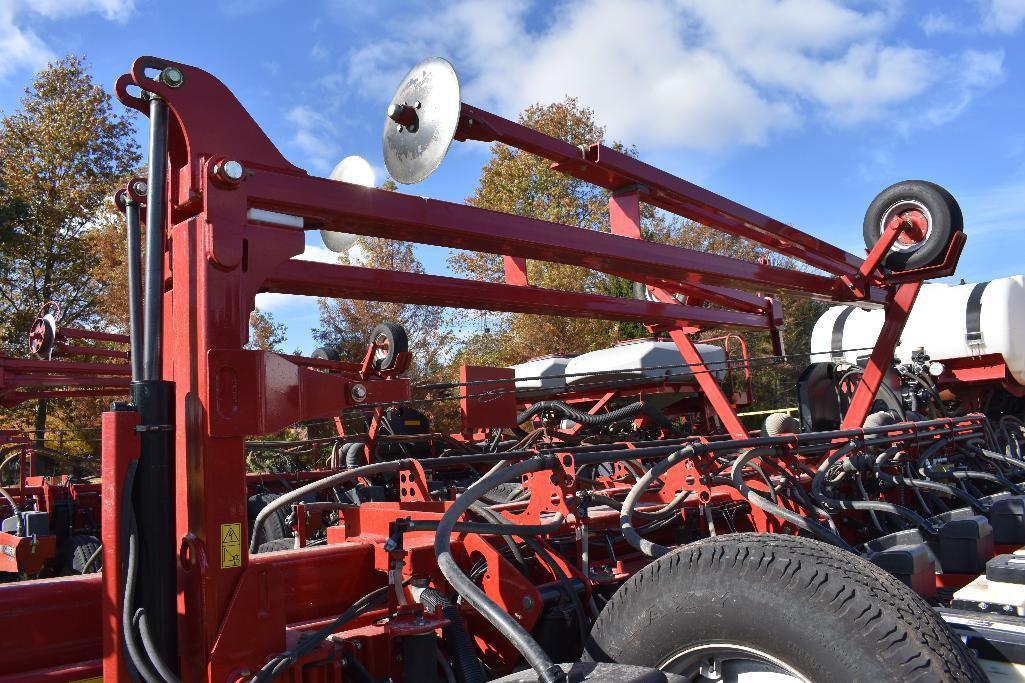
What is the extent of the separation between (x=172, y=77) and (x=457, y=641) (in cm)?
181

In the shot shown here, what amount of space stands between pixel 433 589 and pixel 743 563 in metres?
0.99

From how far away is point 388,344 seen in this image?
847 centimetres

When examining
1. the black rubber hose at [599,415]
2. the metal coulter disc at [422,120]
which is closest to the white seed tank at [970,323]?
the black rubber hose at [599,415]

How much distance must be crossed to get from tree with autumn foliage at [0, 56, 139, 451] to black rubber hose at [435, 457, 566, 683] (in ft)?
71.4

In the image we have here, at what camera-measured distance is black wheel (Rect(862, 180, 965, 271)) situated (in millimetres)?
5230

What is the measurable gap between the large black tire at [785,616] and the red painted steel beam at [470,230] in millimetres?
1307

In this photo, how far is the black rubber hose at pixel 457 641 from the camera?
7.75 feet

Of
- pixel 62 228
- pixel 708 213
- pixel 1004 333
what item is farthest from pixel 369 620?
pixel 62 228

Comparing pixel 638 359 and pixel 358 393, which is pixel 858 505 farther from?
pixel 638 359

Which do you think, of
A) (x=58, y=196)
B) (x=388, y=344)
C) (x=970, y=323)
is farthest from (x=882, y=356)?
(x=58, y=196)

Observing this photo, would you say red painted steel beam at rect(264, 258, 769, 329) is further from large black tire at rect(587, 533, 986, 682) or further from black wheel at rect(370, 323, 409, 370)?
black wheel at rect(370, 323, 409, 370)

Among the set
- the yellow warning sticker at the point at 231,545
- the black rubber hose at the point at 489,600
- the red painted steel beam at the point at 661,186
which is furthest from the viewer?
the red painted steel beam at the point at 661,186

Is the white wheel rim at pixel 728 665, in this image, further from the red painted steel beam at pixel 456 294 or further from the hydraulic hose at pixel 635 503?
the red painted steel beam at pixel 456 294

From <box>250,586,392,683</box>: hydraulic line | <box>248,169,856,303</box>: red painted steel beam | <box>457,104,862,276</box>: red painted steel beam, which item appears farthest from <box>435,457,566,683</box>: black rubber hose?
<box>457,104,862,276</box>: red painted steel beam
